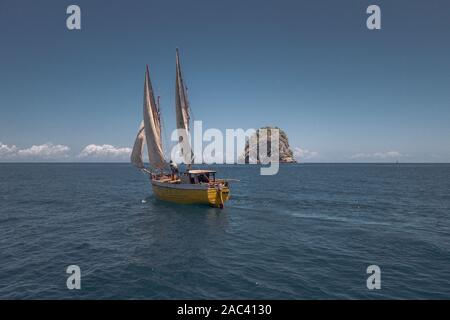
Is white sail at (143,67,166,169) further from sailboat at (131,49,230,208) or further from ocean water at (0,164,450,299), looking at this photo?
ocean water at (0,164,450,299)

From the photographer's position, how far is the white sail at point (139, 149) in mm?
47594

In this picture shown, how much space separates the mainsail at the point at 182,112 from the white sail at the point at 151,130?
Answer: 461 cm

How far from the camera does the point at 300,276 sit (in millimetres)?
16234

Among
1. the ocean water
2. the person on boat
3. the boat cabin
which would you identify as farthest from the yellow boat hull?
the person on boat

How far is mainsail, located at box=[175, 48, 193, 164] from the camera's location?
39312mm

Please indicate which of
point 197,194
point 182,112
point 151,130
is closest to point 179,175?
point 197,194

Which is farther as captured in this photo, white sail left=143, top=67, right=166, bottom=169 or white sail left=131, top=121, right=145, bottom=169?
white sail left=131, top=121, right=145, bottom=169

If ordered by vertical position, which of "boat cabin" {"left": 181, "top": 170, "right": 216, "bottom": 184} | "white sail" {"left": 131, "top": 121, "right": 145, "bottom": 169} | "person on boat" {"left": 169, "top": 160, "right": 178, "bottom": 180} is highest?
"white sail" {"left": 131, "top": 121, "right": 145, "bottom": 169}

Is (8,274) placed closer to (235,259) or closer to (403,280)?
(235,259)

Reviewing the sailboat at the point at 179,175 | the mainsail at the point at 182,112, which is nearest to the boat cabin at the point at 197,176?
the sailboat at the point at 179,175

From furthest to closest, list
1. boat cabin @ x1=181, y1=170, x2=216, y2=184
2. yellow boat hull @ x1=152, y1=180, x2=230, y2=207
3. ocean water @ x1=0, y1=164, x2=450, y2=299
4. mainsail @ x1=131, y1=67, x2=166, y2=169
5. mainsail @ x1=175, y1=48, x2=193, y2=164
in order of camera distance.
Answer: mainsail @ x1=131, y1=67, x2=166, y2=169, mainsail @ x1=175, y1=48, x2=193, y2=164, boat cabin @ x1=181, y1=170, x2=216, y2=184, yellow boat hull @ x1=152, y1=180, x2=230, y2=207, ocean water @ x1=0, y1=164, x2=450, y2=299

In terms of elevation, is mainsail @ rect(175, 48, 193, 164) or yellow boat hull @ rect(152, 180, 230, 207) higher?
mainsail @ rect(175, 48, 193, 164)

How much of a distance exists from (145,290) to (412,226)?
93.6 feet
